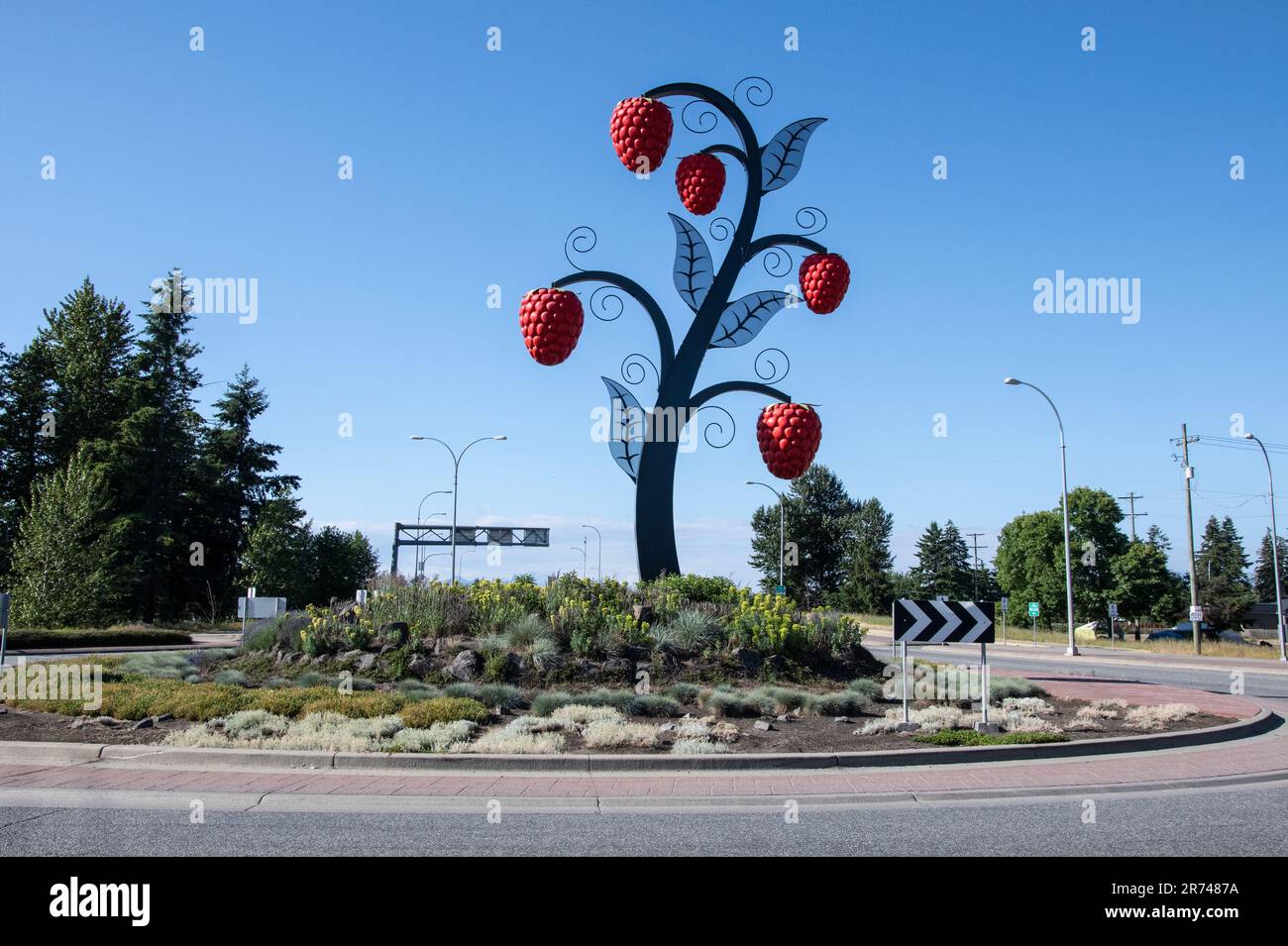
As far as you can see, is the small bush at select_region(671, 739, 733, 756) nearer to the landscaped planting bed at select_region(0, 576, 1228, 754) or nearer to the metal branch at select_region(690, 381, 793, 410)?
the landscaped planting bed at select_region(0, 576, 1228, 754)

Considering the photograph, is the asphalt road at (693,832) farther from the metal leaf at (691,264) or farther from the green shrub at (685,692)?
the metal leaf at (691,264)

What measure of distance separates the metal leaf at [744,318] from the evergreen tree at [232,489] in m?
37.0

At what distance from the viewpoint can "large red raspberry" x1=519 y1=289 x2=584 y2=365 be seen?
16.4m

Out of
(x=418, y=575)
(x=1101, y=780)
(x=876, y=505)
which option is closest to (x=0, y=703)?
(x=418, y=575)

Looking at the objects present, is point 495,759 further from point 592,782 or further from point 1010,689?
point 1010,689

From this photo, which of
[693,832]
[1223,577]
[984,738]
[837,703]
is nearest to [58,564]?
[837,703]

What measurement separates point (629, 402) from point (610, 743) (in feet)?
31.6

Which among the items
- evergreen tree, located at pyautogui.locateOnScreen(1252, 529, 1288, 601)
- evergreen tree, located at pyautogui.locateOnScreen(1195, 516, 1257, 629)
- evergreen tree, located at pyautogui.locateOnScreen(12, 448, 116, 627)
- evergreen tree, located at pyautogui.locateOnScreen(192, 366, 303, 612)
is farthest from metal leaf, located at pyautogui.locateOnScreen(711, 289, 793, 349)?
evergreen tree, located at pyautogui.locateOnScreen(1252, 529, 1288, 601)

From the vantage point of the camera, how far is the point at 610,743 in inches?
381

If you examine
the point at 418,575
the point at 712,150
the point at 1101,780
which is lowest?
the point at 1101,780

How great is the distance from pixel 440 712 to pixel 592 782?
296cm

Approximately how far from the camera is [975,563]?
7725 centimetres

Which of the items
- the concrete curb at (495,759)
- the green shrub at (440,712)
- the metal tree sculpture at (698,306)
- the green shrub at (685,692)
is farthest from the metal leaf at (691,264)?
the concrete curb at (495,759)
